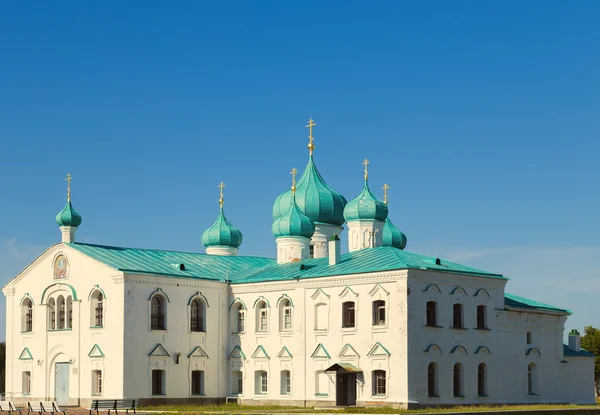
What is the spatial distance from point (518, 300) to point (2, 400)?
24604mm

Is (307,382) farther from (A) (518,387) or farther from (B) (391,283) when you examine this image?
(A) (518,387)

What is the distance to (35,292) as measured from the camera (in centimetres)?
5053

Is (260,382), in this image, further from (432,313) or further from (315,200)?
(315,200)

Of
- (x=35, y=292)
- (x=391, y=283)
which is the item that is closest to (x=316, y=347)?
(x=391, y=283)

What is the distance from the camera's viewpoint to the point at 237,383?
163 feet

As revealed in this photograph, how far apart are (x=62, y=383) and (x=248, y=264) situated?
35.7 feet

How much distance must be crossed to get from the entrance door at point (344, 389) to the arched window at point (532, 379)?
8612mm

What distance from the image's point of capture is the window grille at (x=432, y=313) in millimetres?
44250

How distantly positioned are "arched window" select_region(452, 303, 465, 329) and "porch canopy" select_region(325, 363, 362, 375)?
14.9 feet

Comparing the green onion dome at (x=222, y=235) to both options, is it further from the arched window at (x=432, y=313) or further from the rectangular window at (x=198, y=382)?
the arched window at (x=432, y=313)

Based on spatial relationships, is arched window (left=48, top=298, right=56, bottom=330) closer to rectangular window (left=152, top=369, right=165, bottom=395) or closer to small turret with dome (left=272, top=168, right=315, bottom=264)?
rectangular window (left=152, top=369, right=165, bottom=395)

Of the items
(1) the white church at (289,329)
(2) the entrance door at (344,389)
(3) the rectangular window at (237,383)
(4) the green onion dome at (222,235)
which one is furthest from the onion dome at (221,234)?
(2) the entrance door at (344,389)

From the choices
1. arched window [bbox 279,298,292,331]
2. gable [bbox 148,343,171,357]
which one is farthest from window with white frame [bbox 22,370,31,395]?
arched window [bbox 279,298,292,331]

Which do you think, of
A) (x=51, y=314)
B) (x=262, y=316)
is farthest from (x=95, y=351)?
(x=262, y=316)
